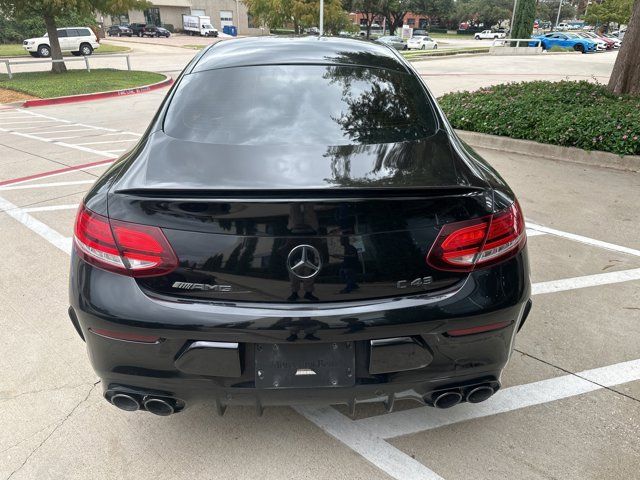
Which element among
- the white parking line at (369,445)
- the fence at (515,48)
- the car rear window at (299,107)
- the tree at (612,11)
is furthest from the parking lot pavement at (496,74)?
the tree at (612,11)

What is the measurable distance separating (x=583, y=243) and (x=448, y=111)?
→ 4876 millimetres

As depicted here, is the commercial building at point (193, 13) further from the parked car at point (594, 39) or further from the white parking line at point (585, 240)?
the white parking line at point (585, 240)

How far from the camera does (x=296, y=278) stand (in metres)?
1.74

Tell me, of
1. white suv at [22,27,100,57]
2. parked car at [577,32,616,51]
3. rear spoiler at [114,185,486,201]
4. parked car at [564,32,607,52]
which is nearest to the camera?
rear spoiler at [114,185,486,201]

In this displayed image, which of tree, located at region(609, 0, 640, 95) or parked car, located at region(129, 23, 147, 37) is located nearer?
tree, located at region(609, 0, 640, 95)

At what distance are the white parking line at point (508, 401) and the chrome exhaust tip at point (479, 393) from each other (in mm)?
446

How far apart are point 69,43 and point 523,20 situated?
3083cm

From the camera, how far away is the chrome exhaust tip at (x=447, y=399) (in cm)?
199

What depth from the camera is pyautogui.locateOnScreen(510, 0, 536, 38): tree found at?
3453 centimetres

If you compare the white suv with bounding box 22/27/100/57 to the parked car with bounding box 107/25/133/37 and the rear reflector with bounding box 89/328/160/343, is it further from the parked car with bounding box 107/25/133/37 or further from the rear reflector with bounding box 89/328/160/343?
the rear reflector with bounding box 89/328/160/343

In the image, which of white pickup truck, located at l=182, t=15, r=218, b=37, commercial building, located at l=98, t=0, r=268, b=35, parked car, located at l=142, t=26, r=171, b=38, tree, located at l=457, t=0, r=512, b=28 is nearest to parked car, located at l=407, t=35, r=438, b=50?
commercial building, located at l=98, t=0, r=268, b=35

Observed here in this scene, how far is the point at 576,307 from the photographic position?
3.45 metres

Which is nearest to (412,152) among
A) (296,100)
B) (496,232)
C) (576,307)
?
(496,232)

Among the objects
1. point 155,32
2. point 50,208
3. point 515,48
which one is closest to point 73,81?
point 50,208
